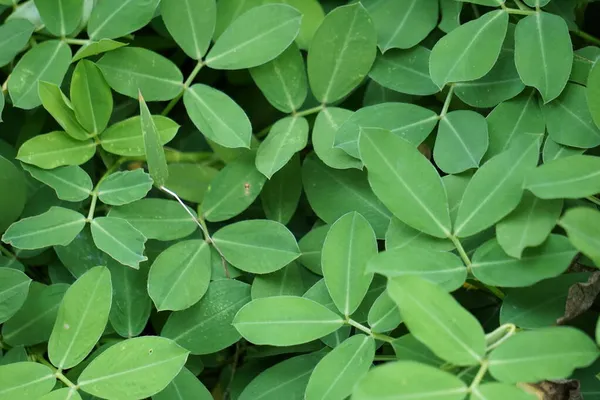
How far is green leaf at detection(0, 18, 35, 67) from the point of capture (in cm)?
95

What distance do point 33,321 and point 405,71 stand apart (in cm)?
63

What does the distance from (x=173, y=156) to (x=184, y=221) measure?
0.16 metres

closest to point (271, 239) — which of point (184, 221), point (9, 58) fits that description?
point (184, 221)

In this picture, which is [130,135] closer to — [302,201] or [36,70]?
[36,70]

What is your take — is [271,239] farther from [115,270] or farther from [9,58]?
[9,58]

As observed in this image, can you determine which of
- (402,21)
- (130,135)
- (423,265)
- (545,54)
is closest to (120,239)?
(130,135)

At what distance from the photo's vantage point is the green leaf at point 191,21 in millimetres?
930

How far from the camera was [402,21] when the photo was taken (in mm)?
924

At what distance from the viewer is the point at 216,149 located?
1000 millimetres

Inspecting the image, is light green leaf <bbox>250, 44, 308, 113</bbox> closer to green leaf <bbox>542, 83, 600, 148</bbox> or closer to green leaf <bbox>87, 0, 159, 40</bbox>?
green leaf <bbox>87, 0, 159, 40</bbox>

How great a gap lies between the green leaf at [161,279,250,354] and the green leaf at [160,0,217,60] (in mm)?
355

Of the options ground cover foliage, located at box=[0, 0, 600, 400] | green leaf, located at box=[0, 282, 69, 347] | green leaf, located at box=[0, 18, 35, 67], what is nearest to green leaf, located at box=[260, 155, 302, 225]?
ground cover foliage, located at box=[0, 0, 600, 400]

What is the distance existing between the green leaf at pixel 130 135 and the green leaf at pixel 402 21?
33 cm

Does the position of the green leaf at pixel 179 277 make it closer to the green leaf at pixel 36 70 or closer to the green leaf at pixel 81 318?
the green leaf at pixel 81 318
